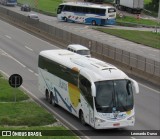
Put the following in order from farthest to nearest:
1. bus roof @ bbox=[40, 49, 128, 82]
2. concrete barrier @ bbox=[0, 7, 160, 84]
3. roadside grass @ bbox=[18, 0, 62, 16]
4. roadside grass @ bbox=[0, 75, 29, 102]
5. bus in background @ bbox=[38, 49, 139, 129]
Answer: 1. roadside grass @ bbox=[18, 0, 62, 16]
2. concrete barrier @ bbox=[0, 7, 160, 84]
3. roadside grass @ bbox=[0, 75, 29, 102]
4. bus roof @ bbox=[40, 49, 128, 82]
5. bus in background @ bbox=[38, 49, 139, 129]

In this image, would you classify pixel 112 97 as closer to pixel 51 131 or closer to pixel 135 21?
pixel 51 131

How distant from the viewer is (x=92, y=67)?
79.3 feet

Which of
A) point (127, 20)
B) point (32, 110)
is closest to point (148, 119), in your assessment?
point (32, 110)

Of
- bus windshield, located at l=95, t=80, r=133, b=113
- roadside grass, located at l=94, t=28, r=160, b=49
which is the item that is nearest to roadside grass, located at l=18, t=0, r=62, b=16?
roadside grass, located at l=94, t=28, r=160, b=49

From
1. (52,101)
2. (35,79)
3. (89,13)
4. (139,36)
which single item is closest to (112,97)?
(52,101)

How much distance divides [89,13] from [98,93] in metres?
58.1

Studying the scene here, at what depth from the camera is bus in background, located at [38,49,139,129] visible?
905 inches

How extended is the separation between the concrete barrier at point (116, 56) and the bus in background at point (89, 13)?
18146 millimetres

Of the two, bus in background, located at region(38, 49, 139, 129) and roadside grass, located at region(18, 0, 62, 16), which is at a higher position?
bus in background, located at region(38, 49, 139, 129)

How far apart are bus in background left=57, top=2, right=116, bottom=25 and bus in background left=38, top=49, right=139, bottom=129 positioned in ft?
176

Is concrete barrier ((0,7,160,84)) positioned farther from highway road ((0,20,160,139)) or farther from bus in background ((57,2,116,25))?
bus in background ((57,2,116,25))

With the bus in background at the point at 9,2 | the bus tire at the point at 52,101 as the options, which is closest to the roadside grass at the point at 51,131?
the bus tire at the point at 52,101

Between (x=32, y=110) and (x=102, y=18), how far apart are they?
182 ft

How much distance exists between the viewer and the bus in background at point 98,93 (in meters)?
23.0
